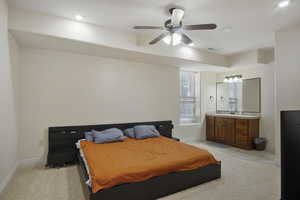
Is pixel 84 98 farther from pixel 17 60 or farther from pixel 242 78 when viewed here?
pixel 242 78

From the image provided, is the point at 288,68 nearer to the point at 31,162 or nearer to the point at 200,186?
the point at 200,186

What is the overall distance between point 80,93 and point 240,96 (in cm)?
477

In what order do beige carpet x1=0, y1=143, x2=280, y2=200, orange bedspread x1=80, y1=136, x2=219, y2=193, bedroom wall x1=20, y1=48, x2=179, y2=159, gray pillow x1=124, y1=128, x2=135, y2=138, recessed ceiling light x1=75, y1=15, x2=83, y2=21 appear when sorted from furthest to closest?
gray pillow x1=124, y1=128, x2=135, y2=138
bedroom wall x1=20, y1=48, x2=179, y2=159
recessed ceiling light x1=75, y1=15, x2=83, y2=21
beige carpet x1=0, y1=143, x2=280, y2=200
orange bedspread x1=80, y1=136, x2=219, y2=193

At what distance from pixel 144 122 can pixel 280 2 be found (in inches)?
143

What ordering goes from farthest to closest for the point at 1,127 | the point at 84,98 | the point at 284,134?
1. the point at 84,98
2. the point at 1,127
3. the point at 284,134

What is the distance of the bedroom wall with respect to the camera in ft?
11.3

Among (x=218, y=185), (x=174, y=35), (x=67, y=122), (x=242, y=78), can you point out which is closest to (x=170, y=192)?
(x=218, y=185)

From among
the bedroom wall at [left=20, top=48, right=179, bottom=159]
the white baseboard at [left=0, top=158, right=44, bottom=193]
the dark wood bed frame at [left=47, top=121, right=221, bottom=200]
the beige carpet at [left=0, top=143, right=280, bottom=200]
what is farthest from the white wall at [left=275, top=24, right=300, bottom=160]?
the white baseboard at [left=0, top=158, right=44, bottom=193]

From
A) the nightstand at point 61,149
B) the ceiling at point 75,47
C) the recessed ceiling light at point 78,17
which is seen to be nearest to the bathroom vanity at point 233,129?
the ceiling at point 75,47

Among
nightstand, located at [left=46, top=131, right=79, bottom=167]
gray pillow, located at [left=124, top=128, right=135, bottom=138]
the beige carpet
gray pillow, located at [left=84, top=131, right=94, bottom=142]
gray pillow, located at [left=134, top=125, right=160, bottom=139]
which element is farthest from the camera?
gray pillow, located at [left=124, top=128, right=135, bottom=138]

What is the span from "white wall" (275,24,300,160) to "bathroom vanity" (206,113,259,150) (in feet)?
4.26

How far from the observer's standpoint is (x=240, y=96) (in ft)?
17.8

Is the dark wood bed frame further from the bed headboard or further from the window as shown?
the window

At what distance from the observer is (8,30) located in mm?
2686
